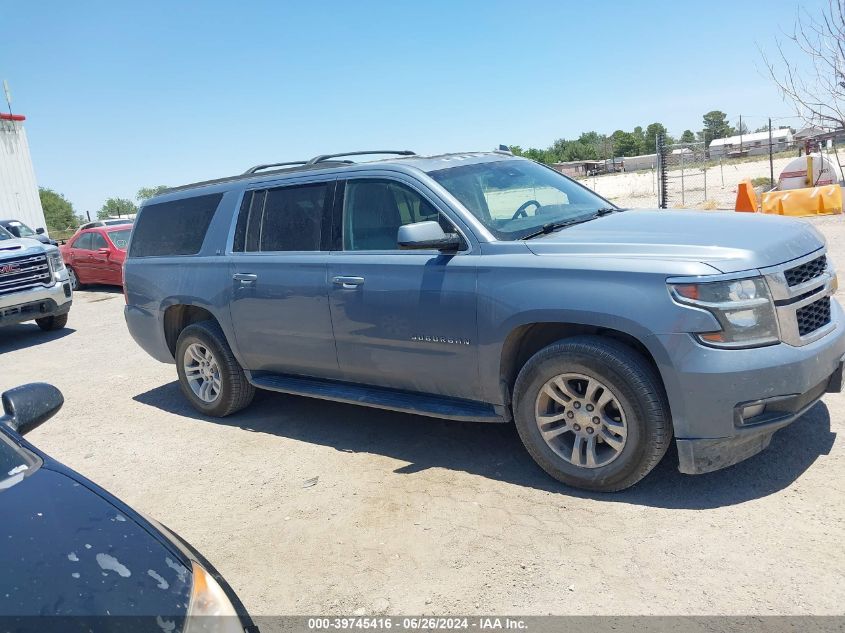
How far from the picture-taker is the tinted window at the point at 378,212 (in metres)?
4.66

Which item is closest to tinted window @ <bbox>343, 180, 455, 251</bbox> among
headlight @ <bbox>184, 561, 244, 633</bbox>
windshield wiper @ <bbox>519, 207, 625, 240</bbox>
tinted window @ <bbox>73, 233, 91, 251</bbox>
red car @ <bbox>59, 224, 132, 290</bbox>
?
windshield wiper @ <bbox>519, 207, 625, 240</bbox>

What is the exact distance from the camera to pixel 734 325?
3.45 metres

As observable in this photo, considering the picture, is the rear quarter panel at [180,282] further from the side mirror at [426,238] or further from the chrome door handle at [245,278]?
the side mirror at [426,238]

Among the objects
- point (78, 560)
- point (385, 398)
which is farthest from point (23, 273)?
point (78, 560)

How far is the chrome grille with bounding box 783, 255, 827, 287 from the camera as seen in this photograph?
12.0 feet

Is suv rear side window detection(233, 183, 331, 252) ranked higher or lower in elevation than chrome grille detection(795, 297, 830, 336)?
higher

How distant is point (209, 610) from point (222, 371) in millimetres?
3908

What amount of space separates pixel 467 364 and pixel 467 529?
99cm

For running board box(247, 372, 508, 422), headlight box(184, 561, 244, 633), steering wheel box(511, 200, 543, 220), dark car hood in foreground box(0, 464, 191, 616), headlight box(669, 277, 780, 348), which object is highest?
steering wheel box(511, 200, 543, 220)

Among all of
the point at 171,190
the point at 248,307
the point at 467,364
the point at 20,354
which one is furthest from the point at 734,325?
the point at 20,354

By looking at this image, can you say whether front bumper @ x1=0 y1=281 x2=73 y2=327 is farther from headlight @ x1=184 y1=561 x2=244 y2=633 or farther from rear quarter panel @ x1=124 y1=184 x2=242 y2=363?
headlight @ x1=184 y1=561 x2=244 y2=633

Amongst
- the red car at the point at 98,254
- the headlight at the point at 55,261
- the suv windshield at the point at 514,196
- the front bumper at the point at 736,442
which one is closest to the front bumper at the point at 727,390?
the front bumper at the point at 736,442

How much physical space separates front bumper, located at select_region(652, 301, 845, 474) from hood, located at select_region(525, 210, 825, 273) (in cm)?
44

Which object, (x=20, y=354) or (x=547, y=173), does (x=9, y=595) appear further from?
(x=20, y=354)
